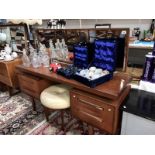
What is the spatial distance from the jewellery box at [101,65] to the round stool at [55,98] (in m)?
0.30

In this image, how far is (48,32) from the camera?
1708mm

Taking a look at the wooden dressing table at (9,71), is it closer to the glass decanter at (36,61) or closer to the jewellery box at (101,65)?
the glass decanter at (36,61)

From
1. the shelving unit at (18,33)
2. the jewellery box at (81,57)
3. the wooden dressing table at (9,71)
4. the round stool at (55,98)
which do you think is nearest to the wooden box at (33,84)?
the round stool at (55,98)

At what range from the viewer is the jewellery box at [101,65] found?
115 centimetres

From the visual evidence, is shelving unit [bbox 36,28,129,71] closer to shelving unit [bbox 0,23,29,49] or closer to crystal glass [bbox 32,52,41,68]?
crystal glass [bbox 32,52,41,68]

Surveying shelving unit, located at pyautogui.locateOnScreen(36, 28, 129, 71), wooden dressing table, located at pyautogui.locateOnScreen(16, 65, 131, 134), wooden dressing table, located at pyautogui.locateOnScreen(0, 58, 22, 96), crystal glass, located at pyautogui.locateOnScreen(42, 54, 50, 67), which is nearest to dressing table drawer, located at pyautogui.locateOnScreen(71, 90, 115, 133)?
wooden dressing table, located at pyautogui.locateOnScreen(16, 65, 131, 134)

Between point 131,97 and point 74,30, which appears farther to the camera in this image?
point 74,30

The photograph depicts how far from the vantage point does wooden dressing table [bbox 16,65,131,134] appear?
105cm

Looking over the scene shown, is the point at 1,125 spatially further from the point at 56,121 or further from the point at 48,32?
the point at 48,32

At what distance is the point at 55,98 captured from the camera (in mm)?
1455

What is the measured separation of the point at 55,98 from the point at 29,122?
62 cm
